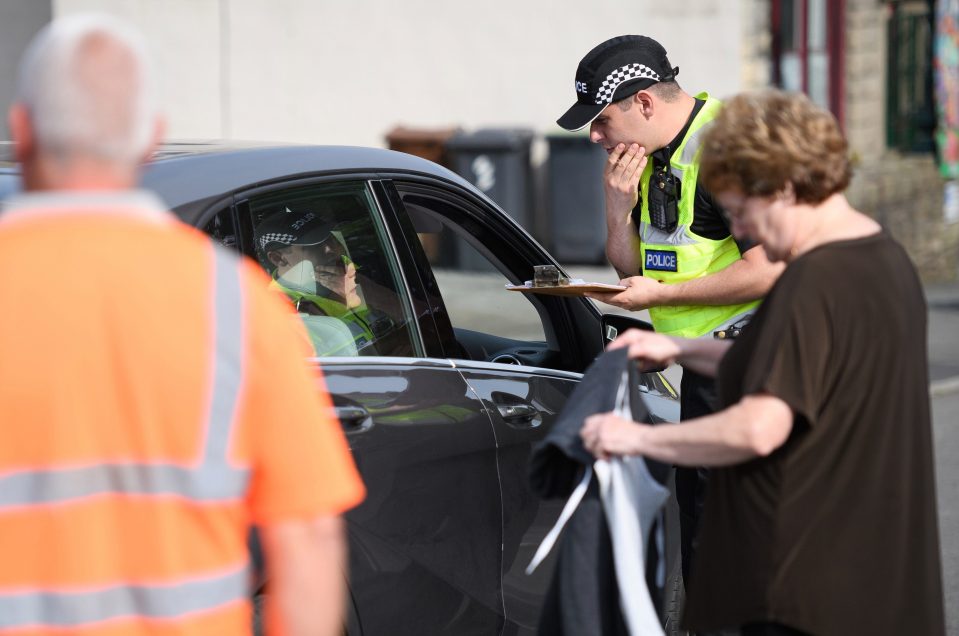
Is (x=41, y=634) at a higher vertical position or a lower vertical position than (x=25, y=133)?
lower

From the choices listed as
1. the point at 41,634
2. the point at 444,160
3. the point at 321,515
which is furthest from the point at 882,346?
the point at 444,160

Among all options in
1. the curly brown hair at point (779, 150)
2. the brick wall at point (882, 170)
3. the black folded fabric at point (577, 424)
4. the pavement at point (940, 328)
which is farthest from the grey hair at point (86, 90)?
the brick wall at point (882, 170)

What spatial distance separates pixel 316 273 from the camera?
3.37 metres

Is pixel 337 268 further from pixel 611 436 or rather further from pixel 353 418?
pixel 611 436

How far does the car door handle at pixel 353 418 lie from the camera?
294cm

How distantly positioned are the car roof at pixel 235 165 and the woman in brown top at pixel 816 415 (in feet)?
3.55

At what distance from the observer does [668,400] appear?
4.27 meters

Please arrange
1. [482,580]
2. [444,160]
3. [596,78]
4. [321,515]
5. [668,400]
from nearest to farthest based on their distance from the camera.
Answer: [321,515] < [482,580] < [596,78] < [668,400] < [444,160]

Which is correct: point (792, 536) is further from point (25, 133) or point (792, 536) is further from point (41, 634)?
point (25, 133)

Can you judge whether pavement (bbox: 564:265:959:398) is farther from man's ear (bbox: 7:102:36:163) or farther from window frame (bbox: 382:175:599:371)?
man's ear (bbox: 7:102:36:163)

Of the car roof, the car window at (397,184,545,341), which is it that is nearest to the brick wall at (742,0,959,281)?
the car window at (397,184,545,341)

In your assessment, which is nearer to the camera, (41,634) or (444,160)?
(41,634)

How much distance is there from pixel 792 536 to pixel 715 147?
749mm

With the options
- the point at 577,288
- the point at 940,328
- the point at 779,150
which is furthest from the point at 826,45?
the point at 779,150
